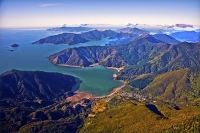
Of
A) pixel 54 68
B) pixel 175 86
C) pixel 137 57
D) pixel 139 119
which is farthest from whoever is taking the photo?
pixel 137 57

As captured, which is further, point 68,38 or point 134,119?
point 68,38

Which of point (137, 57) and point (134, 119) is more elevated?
point (134, 119)

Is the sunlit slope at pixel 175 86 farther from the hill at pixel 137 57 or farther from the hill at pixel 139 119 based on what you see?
the hill at pixel 139 119

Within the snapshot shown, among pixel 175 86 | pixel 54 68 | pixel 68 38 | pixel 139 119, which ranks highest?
pixel 139 119

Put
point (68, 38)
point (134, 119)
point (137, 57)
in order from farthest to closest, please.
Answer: point (68, 38) → point (137, 57) → point (134, 119)

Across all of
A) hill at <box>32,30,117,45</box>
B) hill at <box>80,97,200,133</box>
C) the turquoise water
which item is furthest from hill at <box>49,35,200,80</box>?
hill at <box>32,30,117,45</box>

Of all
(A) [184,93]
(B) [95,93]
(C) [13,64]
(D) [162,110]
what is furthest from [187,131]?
(C) [13,64]

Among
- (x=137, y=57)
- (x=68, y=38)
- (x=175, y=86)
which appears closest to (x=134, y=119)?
(x=175, y=86)

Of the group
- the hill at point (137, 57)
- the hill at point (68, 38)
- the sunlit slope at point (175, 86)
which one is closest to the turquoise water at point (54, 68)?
the hill at point (137, 57)

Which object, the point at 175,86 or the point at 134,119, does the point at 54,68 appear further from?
the point at 134,119

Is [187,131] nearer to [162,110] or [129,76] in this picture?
[162,110]

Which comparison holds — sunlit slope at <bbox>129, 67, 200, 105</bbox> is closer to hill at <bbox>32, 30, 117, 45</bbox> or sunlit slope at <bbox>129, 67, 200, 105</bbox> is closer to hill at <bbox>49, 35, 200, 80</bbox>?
hill at <bbox>49, 35, 200, 80</bbox>
